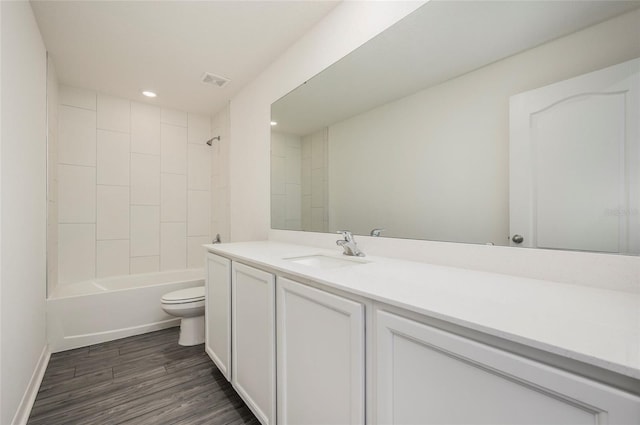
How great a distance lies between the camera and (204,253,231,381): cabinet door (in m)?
1.64

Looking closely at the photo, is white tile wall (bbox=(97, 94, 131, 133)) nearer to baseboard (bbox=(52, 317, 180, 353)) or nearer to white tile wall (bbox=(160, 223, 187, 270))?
white tile wall (bbox=(160, 223, 187, 270))

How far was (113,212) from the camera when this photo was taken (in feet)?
9.87

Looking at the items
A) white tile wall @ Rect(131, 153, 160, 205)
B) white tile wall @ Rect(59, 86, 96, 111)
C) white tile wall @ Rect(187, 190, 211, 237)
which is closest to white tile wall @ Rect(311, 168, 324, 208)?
white tile wall @ Rect(187, 190, 211, 237)

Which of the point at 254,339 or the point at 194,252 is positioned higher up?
the point at 194,252

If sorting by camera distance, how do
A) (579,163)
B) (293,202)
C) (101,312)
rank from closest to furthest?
(579,163)
(293,202)
(101,312)

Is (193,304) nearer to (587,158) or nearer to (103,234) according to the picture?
(103,234)

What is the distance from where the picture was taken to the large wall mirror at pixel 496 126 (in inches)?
31.8

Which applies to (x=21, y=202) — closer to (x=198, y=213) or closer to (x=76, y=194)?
(x=76, y=194)

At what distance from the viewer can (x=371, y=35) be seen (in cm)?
149

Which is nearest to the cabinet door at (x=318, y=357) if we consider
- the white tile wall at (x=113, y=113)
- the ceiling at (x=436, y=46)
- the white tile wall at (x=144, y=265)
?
the ceiling at (x=436, y=46)

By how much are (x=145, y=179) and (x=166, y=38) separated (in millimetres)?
1786

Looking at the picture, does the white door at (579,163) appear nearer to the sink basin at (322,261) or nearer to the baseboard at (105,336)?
the sink basin at (322,261)

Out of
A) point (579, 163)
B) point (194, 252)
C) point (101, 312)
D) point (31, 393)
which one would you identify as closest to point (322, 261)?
point (579, 163)

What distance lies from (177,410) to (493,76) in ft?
7.53
